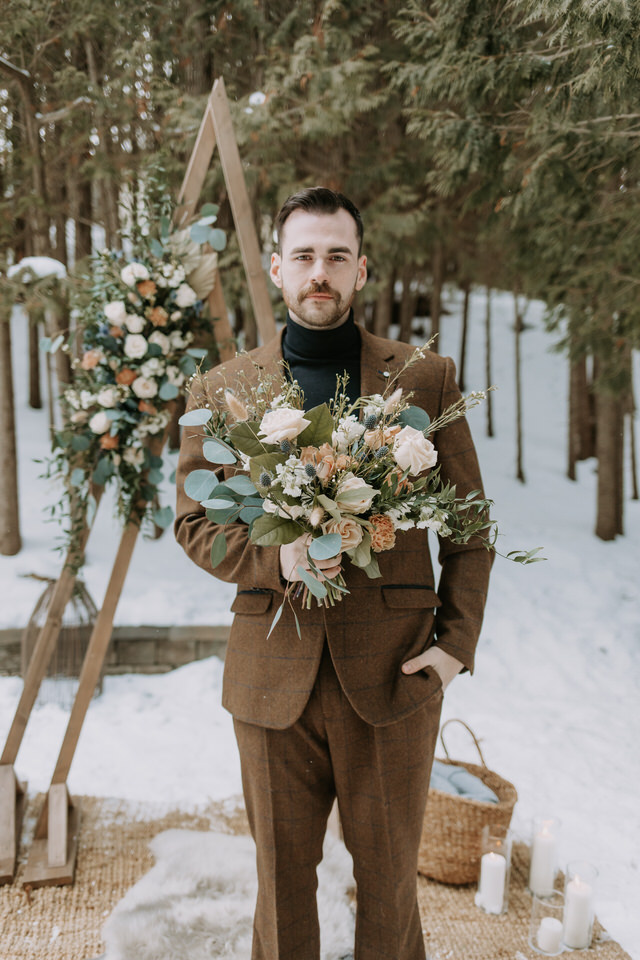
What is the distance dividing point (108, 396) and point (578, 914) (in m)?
2.19

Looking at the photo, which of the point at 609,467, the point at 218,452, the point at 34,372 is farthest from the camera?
the point at 34,372

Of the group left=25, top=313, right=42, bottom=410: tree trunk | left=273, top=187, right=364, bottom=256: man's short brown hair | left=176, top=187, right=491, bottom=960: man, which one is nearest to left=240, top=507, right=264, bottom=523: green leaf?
left=176, top=187, right=491, bottom=960: man

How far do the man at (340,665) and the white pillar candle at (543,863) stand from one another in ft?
2.94

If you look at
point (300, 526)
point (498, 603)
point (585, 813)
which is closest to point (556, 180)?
point (300, 526)

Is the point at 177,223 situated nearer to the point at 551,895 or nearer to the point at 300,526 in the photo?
the point at 300,526

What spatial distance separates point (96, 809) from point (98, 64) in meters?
4.40

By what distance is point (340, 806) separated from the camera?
5.50 feet

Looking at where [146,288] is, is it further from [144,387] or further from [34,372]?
[34,372]

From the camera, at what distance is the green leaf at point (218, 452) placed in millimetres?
1337

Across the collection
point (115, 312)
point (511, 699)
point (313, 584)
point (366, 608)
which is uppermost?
point (115, 312)

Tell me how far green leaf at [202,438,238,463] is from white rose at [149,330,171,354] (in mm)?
1131

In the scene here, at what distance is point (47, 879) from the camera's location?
2.40m

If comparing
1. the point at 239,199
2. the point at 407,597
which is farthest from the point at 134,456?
the point at 407,597

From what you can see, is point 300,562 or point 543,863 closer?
point 300,562
